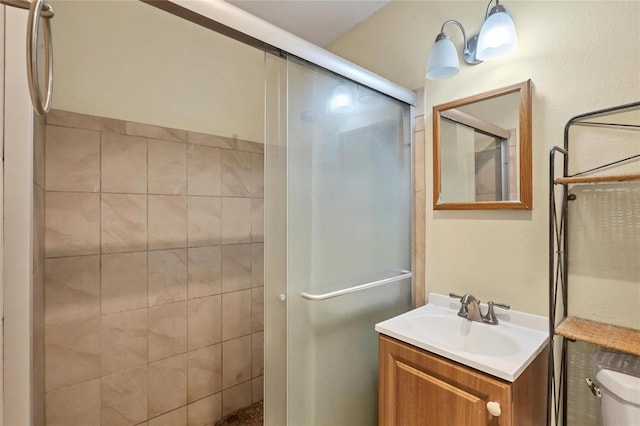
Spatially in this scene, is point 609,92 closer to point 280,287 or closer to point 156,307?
point 280,287

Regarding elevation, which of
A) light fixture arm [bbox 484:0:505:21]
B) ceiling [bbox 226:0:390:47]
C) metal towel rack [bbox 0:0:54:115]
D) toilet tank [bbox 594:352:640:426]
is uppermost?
ceiling [bbox 226:0:390:47]

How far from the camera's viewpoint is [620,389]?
785mm

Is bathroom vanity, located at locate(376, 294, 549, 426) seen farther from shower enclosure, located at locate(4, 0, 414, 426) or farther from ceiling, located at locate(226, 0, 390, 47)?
ceiling, located at locate(226, 0, 390, 47)

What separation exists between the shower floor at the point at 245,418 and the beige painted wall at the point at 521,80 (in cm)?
139

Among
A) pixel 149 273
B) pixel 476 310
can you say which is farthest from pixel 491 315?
pixel 149 273

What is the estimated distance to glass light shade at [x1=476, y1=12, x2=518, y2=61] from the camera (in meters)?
1.13

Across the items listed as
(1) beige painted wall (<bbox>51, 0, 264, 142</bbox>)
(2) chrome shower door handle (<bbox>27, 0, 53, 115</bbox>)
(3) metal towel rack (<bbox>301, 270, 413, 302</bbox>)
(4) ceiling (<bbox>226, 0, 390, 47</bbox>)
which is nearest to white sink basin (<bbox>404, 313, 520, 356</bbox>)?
(3) metal towel rack (<bbox>301, 270, 413, 302</bbox>)

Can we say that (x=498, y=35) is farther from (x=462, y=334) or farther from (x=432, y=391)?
(x=432, y=391)

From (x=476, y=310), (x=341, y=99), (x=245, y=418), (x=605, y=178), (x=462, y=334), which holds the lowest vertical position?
(x=245, y=418)

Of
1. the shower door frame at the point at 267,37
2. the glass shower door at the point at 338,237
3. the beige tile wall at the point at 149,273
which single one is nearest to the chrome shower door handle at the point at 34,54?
the shower door frame at the point at 267,37

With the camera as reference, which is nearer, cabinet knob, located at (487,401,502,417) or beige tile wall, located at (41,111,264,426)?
cabinet knob, located at (487,401,502,417)

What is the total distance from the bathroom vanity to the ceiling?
1.75m

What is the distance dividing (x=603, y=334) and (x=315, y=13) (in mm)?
2041

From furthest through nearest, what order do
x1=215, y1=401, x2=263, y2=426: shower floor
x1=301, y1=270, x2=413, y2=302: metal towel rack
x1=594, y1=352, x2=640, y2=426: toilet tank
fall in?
1. x1=215, y1=401, x2=263, y2=426: shower floor
2. x1=301, y1=270, x2=413, y2=302: metal towel rack
3. x1=594, y1=352, x2=640, y2=426: toilet tank
